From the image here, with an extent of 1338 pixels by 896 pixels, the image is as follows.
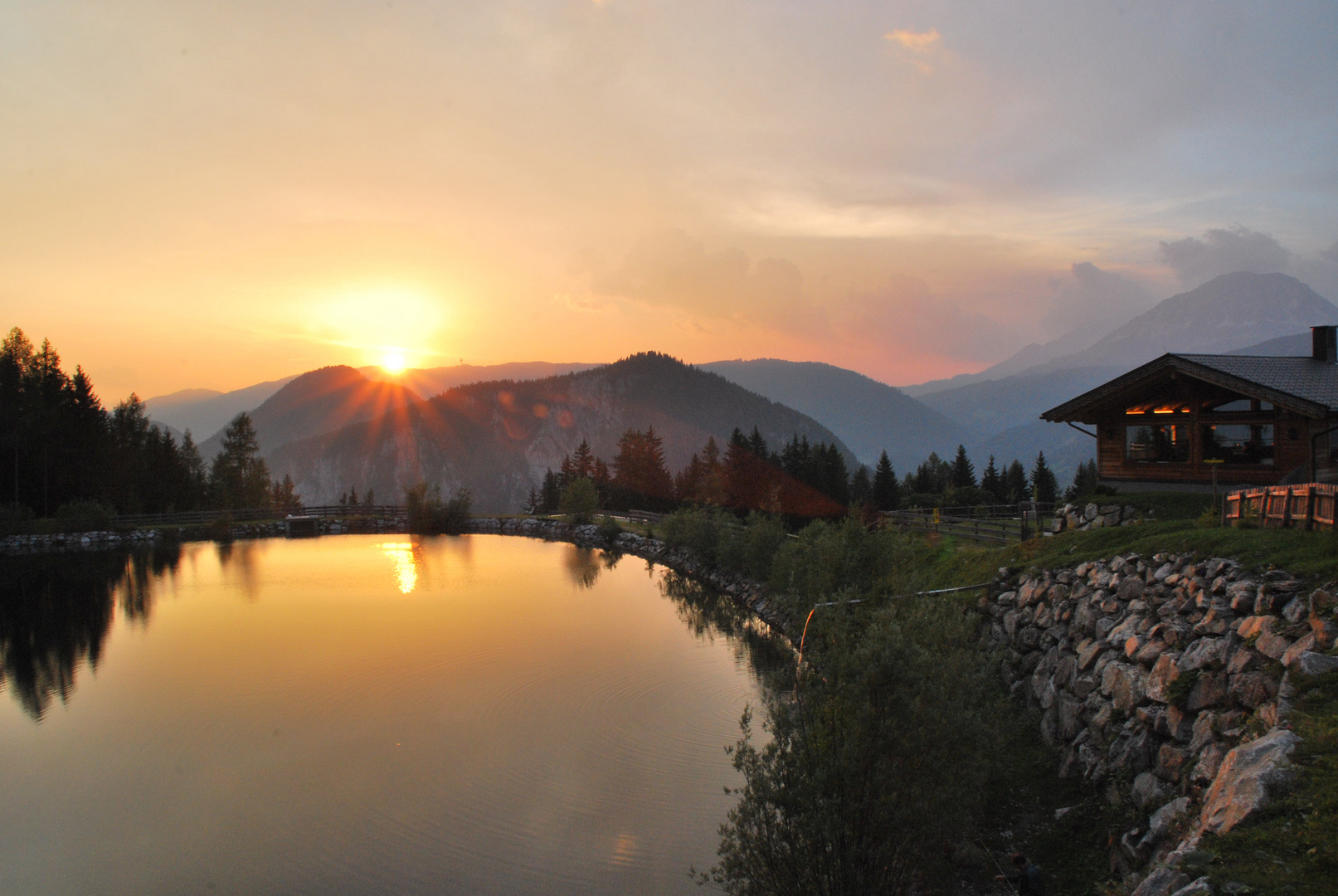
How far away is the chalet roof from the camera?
1811 centimetres

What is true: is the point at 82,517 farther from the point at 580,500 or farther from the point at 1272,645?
the point at 1272,645

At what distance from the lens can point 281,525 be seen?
65562mm

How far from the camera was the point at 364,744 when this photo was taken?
17.2 m

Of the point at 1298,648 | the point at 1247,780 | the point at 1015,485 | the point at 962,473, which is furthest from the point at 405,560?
the point at 1015,485

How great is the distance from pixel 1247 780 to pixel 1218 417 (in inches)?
687

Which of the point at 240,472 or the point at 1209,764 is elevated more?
the point at 240,472

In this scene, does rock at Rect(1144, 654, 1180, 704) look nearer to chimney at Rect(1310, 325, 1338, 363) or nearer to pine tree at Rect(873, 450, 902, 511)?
chimney at Rect(1310, 325, 1338, 363)

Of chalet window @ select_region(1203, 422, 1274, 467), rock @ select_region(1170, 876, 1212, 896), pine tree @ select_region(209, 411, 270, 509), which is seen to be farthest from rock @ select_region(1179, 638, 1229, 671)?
pine tree @ select_region(209, 411, 270, 509)

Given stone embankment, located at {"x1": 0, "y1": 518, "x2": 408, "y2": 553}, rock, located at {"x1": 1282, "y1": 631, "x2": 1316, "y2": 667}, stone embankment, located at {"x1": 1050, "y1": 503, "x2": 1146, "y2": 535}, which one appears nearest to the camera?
rock, located at {"x1": 1282, "y1": 631, "x2": 1316, "y2": 667}

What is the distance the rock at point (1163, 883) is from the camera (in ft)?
21.4

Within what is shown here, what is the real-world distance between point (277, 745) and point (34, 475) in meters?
59.6

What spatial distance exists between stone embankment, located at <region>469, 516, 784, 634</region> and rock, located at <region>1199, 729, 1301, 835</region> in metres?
20.1

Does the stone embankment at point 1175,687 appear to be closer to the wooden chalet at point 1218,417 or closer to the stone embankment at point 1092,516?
the stone embankment at point 1092,516

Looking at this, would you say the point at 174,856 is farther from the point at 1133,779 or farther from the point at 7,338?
the point at 7,338
